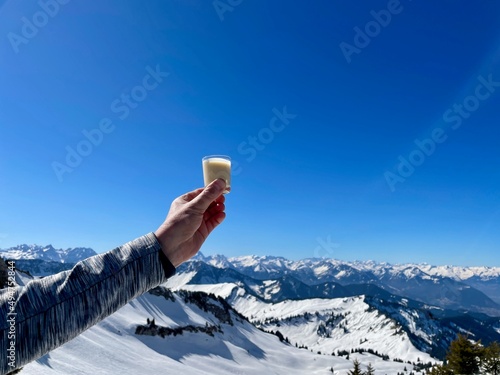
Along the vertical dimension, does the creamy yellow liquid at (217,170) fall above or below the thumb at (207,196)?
above

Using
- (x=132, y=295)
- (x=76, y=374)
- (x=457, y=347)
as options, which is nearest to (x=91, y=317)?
(x=132, y=295)

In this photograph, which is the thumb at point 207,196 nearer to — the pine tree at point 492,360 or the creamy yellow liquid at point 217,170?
the creamy yellow liquid at point 217,170

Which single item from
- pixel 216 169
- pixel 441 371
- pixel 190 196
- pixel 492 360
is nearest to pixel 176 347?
pixel 441 371

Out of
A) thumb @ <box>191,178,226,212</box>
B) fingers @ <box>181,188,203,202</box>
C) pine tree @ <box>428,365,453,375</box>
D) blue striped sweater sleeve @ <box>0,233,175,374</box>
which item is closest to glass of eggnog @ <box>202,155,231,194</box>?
fingers @ <box>181,188,203,202</box>

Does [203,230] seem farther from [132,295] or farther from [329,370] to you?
[329,370]

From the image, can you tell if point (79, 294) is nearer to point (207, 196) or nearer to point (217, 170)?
point (207, 196)

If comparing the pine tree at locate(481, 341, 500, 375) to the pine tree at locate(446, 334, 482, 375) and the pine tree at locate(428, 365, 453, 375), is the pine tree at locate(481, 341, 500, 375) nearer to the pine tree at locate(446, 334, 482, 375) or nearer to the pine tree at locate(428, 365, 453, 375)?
the pine tree at locate(446, 334, 482, 375)

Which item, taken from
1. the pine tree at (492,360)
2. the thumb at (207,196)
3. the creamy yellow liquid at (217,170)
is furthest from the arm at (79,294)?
the pine tree at (492,360)
